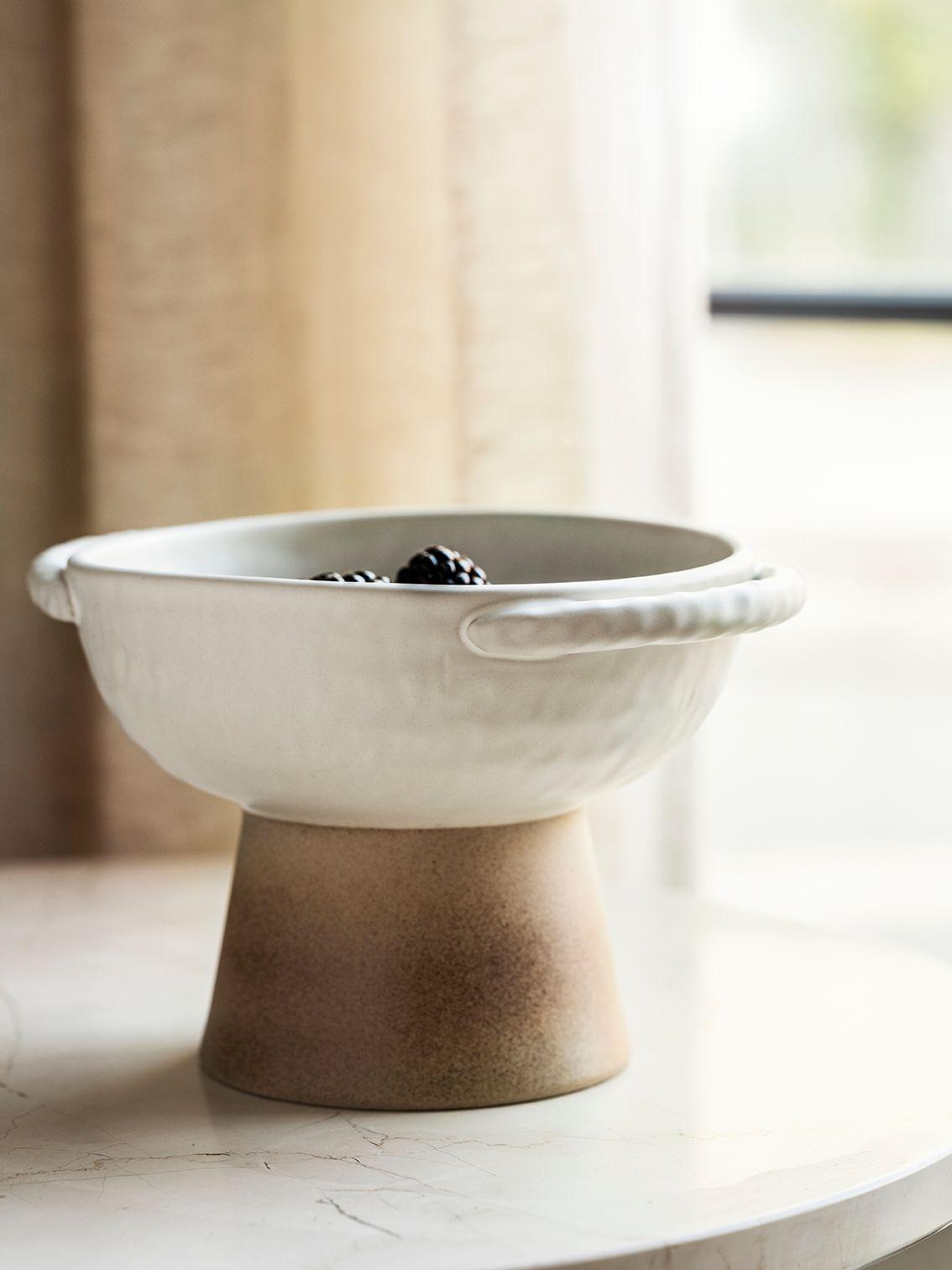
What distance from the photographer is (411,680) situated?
1.79ft

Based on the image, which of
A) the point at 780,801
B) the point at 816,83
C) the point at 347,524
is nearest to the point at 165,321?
the point at 347,524

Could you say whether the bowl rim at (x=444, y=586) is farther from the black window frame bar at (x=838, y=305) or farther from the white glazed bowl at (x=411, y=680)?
the black window frame bar at (x=838, y=305)

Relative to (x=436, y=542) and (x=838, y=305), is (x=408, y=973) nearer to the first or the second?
(x=436, y=542)

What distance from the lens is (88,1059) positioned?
0.68m

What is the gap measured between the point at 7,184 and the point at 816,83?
3.42 m

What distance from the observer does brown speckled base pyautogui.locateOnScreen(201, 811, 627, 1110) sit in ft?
2.02

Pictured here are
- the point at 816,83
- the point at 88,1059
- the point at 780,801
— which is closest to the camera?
the point at 88,1059

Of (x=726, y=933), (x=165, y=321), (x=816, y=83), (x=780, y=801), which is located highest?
(x=816, y=83)

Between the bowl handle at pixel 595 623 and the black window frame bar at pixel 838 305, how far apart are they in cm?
118

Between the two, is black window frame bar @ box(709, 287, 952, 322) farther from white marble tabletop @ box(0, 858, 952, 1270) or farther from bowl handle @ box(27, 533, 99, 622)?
bowl handle @ box(27, 533, 99, 622)

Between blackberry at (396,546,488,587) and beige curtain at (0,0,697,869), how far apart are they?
0.50 metres

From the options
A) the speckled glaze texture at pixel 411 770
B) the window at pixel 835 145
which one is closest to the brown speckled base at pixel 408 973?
the speckled glaze texture at pixel 411 770

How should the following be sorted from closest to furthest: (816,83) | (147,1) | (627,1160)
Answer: (627,1160) → (147,1) → (816,83)

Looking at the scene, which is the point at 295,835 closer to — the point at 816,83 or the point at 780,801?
the point at 780,801
